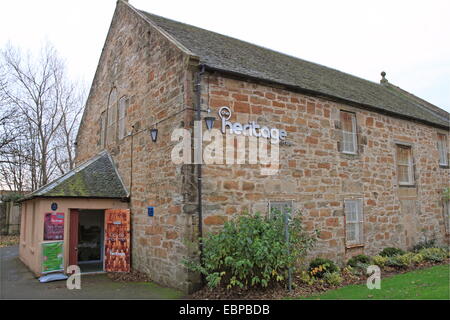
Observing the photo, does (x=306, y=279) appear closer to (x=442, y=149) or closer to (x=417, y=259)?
(x=417, y=259)

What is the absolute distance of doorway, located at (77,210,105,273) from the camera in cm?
1340

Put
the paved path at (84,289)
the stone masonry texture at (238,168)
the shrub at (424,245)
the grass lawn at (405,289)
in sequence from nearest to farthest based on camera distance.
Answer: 1. the grass lawn at (405,289)
2. the paved path at (84,289)
3. the stone masonry texture at (238,168)
4. the shrub at (424,245)

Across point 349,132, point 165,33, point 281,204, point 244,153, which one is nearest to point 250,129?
point 244,153

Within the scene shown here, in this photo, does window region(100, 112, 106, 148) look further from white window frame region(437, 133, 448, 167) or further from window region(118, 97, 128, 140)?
white window frame region(437, 133, 448, 167)

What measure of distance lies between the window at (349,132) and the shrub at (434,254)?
4390 mm

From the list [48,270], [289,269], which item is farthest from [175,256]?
[48,270]

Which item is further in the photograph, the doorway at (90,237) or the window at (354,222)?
the doorway at (90,237)

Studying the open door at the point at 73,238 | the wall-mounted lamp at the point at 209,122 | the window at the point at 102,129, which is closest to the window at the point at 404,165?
the wall-mounted lamp at the point at 209,122

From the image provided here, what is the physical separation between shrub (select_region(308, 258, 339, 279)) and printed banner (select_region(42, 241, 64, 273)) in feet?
23.3

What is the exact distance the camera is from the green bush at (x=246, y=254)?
23.7 ft

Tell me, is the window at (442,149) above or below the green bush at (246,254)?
above

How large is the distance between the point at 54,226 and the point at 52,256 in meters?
0.85

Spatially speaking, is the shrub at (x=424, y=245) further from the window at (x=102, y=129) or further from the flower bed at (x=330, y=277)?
the window at (x=102, y=129)

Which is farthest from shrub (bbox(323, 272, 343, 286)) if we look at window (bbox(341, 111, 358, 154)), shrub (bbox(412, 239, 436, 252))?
shrub (bbox(412, 239, 436, 252))
